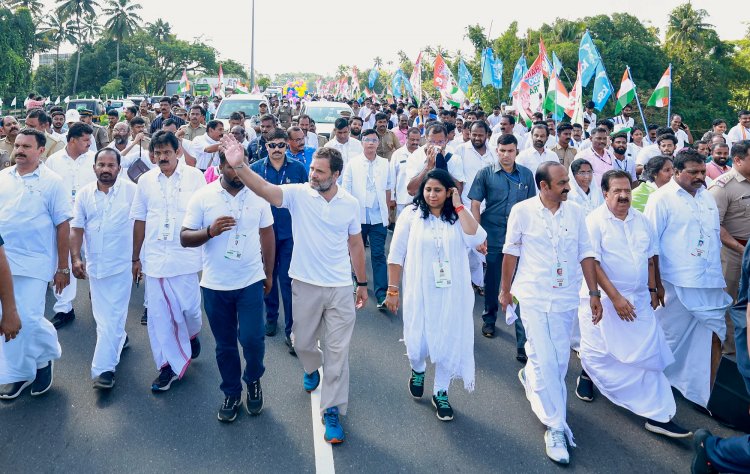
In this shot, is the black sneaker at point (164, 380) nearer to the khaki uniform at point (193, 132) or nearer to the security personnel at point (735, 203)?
the security personnel at point (735, 203)

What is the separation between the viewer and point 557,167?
13.7 ft

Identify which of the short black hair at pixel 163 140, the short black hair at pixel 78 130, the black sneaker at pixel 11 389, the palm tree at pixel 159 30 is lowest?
the black sneaker at pixel 11 389

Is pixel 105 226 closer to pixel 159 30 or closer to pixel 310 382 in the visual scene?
pixel 310 382

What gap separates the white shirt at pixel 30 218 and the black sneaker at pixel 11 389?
84cm

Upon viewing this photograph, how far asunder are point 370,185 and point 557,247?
330 cm

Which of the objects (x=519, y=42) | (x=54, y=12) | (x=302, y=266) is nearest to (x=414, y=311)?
(x=302, y=266)

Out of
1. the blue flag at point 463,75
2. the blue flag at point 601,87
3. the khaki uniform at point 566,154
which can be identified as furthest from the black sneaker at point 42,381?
the blue flag at point 463,75

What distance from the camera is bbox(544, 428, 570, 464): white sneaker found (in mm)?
3659

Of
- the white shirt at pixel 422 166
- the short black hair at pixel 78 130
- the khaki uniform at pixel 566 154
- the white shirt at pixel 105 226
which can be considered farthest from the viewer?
the khaki uniform at pixel 566 154

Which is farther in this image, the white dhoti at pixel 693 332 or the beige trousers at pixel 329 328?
the white dhoti at pixel 693 332

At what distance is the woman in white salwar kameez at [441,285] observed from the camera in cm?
420

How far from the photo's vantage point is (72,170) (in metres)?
6.44

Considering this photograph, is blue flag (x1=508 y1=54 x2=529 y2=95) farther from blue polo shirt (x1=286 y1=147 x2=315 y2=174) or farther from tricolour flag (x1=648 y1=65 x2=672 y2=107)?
blue polo shirt (x1=286 y1=147 x2=315 y2=174)

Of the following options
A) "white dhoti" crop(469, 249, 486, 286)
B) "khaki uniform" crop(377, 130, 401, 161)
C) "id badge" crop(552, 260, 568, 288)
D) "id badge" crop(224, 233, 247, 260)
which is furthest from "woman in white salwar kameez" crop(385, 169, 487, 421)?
"khaki uniform" crop(377, 130, 401, 161)
